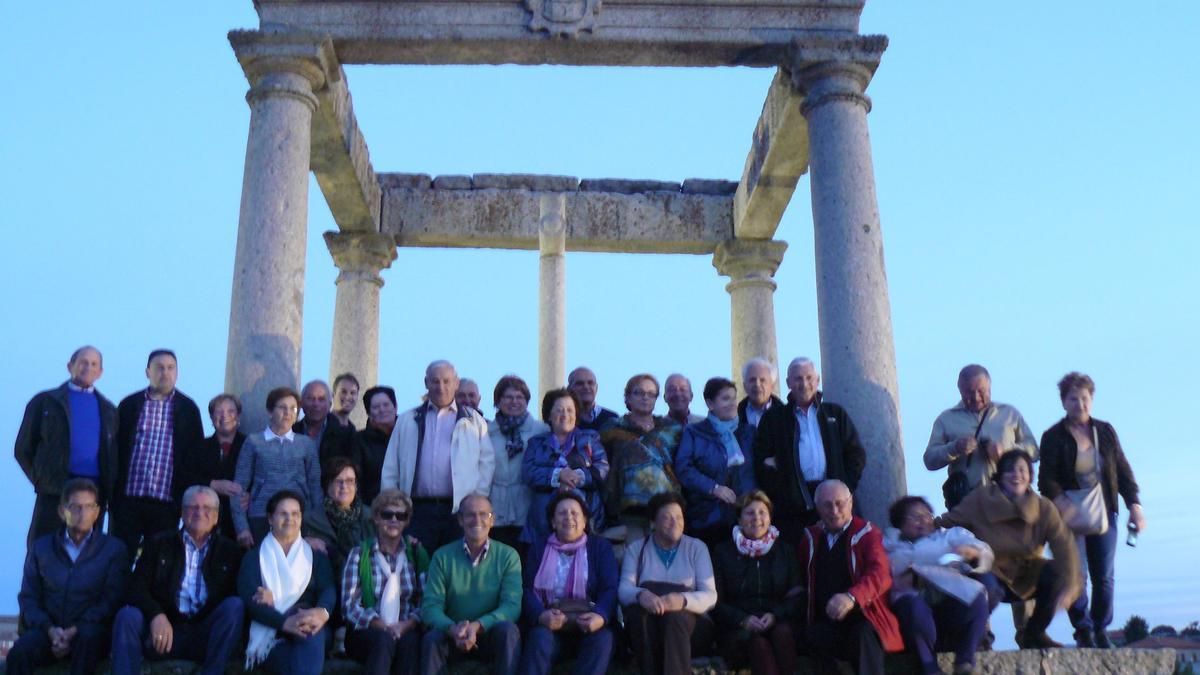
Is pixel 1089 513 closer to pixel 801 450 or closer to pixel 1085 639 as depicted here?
pixel 1085 639

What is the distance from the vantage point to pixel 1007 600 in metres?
9.02

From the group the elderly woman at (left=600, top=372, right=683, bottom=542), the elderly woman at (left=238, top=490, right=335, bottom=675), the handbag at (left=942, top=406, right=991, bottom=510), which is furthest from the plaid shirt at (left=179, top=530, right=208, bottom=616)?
the handbag at (left=942, top=406, right=991, bottom=510)

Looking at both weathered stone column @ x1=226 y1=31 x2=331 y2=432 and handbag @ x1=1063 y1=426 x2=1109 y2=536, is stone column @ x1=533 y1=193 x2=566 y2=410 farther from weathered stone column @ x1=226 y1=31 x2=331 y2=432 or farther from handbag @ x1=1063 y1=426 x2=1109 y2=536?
handbag @ x1=1063 y1=426 x2=1109 y2=536

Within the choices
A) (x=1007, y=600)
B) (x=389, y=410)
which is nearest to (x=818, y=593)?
(x=1007, y=600)

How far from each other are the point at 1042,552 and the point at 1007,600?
1.60 ft

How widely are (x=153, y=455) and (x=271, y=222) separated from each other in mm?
A: 2986

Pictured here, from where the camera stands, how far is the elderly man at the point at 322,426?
962 cm

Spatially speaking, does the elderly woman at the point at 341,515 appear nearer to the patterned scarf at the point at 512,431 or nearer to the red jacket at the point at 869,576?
the patterned scarf at the point at 512,431

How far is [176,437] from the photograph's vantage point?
9.51 m

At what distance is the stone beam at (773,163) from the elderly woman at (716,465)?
4637 mm

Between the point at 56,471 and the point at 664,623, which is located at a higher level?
the point at 56,471

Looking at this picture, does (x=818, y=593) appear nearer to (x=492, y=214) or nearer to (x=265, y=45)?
(x=265, y=45)

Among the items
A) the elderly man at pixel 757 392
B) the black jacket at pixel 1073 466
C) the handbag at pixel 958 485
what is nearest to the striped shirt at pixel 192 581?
the elderly man at pixel 757 392

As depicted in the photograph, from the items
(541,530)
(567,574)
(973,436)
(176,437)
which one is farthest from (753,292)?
(176,437)
